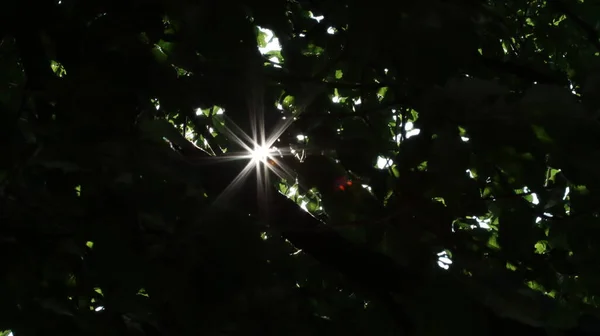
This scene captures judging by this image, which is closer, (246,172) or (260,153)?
(260,153)

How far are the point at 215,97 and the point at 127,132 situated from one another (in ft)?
0.92

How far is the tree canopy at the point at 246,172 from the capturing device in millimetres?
1506

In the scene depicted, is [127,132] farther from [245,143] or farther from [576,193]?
[576,193]

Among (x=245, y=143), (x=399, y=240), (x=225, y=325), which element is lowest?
(x=225, y=325)

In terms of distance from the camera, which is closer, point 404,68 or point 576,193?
point 404,68

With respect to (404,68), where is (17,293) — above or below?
below

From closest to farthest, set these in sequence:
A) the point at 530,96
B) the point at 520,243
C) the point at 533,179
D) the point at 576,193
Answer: the point at 530,96 < the point at 533,179 < the point at 520,243 < the point at 576,193

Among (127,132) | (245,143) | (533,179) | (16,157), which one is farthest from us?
(245,143)

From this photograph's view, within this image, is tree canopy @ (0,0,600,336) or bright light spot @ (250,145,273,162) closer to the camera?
tree canopy @ (0,0,600,336)

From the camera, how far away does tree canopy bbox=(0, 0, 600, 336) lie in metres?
1.51

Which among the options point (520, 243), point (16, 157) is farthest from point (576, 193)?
point (16, 157)

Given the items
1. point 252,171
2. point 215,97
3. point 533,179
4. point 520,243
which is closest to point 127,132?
point 215,97

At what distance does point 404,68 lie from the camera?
5.03 feet

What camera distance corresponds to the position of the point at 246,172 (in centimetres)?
216
